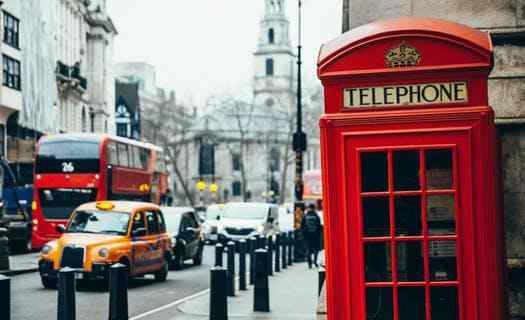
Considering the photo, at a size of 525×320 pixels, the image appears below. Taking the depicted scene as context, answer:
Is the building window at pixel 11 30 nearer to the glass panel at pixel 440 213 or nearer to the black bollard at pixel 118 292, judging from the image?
the black bollard at pixel 118 292

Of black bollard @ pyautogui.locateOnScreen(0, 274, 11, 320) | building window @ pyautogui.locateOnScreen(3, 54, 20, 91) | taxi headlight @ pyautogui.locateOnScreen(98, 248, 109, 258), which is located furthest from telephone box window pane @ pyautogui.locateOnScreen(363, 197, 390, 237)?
building window @ pyautogui.locateOnScreen(3, 54, 20, 91)

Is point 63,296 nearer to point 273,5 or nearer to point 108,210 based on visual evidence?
point 108,210

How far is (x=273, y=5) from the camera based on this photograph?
5335 inches

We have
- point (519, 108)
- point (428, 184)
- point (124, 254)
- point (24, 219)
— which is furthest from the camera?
point (24, 219)

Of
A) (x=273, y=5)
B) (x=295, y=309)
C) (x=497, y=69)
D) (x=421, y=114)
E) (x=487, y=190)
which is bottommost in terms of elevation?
(x=295, y=309)

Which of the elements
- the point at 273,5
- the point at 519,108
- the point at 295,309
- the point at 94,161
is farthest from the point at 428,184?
the point at 273,5

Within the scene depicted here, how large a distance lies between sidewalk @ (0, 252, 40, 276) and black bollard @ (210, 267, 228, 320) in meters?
9.27

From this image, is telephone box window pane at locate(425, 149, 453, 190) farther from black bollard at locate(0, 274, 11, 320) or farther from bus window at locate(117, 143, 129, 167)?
bus window at locate(117, 143, 129, 167)

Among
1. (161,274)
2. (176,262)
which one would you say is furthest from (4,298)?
(176,262)

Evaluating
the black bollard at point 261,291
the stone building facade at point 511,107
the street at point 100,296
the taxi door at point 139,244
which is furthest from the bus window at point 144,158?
the stone building facade at point 511,107

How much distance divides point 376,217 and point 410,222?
0.80 ft

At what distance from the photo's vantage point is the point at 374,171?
Answer: 6.75 metres

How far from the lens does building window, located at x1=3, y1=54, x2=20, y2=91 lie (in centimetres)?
4269

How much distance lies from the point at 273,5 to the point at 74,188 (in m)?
109
